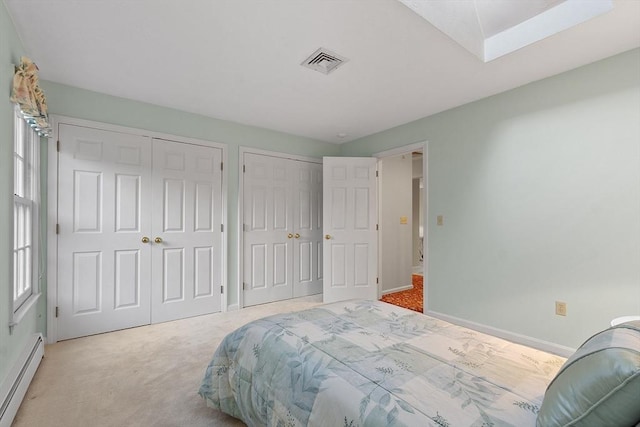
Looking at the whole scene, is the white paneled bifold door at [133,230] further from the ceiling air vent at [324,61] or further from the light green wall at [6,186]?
the ceiling air vent at [324,61]

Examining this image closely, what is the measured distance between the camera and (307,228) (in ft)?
14.3

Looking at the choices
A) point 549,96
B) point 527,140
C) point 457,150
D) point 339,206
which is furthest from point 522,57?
point 339,206

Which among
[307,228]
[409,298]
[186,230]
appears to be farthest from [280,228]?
[409,298]

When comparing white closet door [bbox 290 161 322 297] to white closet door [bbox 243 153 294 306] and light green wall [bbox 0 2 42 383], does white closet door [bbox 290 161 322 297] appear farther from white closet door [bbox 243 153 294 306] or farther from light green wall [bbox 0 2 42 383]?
light green wall [bbox 0 2 42 383]

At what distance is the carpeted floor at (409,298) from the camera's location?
12.8 feet

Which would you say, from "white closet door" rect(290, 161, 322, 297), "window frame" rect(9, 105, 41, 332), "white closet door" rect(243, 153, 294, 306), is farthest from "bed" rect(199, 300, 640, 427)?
"white closet door" rect(290, 161, 322, 297)

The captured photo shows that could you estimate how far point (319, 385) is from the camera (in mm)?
1071

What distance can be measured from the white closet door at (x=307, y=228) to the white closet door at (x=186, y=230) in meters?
1.10

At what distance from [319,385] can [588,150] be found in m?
2.74

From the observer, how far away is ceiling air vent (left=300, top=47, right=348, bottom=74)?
2.18m

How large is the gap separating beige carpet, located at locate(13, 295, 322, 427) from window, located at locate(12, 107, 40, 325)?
0.54 meters

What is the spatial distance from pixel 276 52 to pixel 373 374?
2158mm

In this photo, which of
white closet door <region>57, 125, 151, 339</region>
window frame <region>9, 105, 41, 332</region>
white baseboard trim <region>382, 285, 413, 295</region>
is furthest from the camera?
Result: white baseboard trim <region>382, 285, 413, 295</region>

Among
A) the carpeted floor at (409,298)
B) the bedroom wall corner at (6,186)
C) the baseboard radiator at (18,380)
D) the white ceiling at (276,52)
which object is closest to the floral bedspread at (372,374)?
the baseboard radiator at (18,380)
